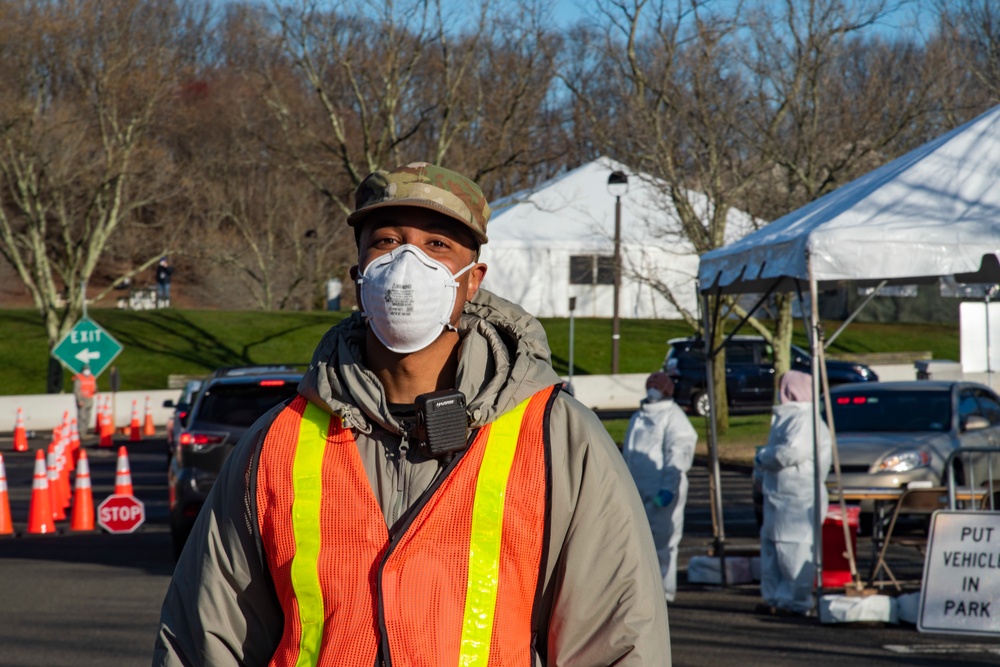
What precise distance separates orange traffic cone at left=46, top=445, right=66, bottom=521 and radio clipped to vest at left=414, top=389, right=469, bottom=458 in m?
12.9

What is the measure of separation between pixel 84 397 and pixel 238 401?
1689 cm

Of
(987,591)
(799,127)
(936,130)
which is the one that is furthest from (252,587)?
(936,130)

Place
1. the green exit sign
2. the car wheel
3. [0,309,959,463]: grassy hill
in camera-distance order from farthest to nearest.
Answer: [0,309,959,463]: grassy hill
the car wheel
the green exit sign

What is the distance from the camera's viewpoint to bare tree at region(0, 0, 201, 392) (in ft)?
99.5

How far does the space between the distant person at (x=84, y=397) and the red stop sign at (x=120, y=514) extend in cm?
1417

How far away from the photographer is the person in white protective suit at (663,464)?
9906mm

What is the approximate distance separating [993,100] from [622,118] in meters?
5.86

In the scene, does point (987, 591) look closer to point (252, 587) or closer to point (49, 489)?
point (252, 587)

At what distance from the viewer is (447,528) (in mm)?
2359

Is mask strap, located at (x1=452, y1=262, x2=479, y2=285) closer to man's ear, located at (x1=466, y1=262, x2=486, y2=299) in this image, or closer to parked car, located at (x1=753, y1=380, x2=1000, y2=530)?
man's ear, located at (x1=466, y1=262, x2=486, y2=299)

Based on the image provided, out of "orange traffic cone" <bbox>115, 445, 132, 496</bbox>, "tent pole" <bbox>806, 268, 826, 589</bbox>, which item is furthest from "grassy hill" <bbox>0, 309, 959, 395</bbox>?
"tent pole" <bbox>806, 268, 826, 589</bbox>

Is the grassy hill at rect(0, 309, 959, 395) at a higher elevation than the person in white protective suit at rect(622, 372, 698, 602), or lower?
higher

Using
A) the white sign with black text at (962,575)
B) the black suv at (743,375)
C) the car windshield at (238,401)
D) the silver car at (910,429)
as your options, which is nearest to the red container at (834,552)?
the white sign with black text at (962,575)

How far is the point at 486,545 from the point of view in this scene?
2354 millimetres
